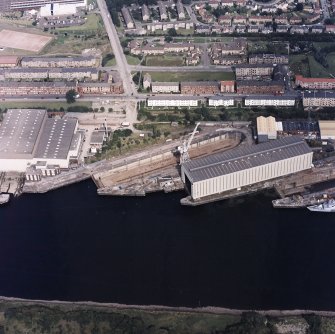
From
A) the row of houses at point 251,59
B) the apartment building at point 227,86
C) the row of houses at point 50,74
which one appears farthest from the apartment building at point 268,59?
the row of houses at point 50,74

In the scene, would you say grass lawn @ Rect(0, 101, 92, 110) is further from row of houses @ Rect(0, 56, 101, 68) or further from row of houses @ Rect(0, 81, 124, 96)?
row of houses @ Rect(0, 56, 101, 68)

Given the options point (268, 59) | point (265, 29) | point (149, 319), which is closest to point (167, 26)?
point (265, 29)

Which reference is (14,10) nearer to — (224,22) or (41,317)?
(224,22)

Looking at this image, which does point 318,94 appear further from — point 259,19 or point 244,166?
point 259,19

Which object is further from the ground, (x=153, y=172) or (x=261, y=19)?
(x=261, y=19)

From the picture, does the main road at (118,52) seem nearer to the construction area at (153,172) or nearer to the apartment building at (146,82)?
the apartment building at (146,82)

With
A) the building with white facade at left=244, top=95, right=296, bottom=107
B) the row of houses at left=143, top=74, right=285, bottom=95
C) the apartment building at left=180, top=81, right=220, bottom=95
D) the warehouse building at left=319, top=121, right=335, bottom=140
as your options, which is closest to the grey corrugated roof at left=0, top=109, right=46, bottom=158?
the row of houses at left=143, top=74, right=285, bottom=95

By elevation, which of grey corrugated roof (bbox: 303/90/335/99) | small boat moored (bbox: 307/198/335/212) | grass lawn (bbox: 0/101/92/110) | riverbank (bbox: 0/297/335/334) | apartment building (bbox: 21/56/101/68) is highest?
apartment building (bbox: 21/56/101/68)
